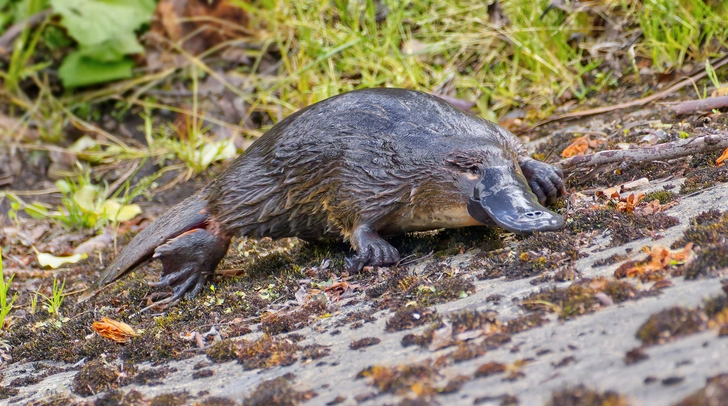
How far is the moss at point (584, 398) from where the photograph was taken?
1.45m

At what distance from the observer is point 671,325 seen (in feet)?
5.45

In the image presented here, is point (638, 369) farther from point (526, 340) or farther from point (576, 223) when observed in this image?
point (576, 223)

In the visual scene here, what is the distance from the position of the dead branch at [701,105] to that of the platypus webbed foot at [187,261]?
242cm

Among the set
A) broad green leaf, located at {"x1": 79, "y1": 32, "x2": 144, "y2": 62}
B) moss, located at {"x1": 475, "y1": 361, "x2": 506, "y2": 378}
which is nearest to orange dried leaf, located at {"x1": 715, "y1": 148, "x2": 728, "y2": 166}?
moss, located at {"x1": 475, "y1": 361, "x2": 506, "y2": 378}

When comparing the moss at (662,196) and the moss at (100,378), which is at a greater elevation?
the moss at (662,196)

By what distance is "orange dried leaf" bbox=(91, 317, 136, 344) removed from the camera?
279 cm

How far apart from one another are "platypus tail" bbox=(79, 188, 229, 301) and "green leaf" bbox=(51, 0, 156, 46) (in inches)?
126

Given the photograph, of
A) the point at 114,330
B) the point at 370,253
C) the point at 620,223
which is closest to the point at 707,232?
the point at 620,223

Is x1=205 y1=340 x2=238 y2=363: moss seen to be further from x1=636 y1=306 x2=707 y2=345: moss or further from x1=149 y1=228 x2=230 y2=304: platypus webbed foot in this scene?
x1=636 y1=306 x2=707 y2=345: moss

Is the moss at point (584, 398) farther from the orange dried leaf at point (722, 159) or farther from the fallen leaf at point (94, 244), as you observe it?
the fallen leaf at point (94, 244)

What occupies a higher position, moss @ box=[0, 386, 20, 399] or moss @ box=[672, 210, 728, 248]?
moss @ box=[672, 210, 728, 248]

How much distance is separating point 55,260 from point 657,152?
3315 millimetres

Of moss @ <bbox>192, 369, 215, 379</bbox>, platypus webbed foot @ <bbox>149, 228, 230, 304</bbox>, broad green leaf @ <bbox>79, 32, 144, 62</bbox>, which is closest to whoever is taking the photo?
moss @ <bbox>192, 369, 215, 379</bbox>

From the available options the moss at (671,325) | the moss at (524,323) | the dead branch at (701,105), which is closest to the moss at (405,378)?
the moss at (524,323)
